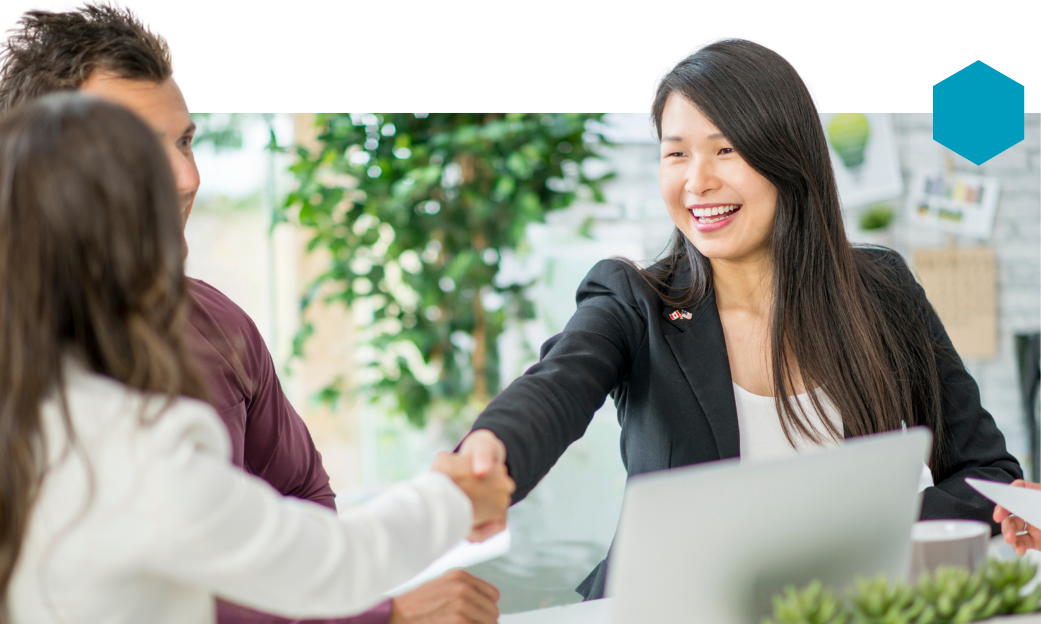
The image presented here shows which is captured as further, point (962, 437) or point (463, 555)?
point (463, 555)

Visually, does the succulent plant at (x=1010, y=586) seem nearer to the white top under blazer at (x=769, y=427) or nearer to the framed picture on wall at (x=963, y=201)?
the white top under blazer at (x=769, y=427)

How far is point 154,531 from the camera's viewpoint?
605mm

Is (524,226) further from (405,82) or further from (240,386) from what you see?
(240,386)

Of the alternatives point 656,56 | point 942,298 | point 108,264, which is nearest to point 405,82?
point 656,56

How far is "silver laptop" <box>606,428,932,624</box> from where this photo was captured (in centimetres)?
65

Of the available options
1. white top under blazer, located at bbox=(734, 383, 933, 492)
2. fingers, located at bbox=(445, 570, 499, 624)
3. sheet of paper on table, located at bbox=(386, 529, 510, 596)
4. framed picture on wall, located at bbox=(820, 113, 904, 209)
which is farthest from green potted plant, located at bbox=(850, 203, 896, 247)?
fingers, located at bbox=(445, 570, 499, 624)

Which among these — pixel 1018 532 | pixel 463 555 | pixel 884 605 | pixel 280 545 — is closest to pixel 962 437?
pixel 1018 532

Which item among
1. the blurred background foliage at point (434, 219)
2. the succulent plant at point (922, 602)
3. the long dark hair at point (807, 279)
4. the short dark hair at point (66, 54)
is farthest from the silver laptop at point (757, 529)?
the blurred background foliage at point (434, 219)

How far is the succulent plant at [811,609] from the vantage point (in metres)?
0.66

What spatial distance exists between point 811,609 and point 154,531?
50cm

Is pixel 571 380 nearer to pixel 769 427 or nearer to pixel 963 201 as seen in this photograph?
pixel 769 427

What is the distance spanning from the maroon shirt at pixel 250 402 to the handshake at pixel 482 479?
1.19 ft

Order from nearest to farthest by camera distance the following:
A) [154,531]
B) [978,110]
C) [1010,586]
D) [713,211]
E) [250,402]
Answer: [154,531], [1010,586], [250,402], [713,211], [978,110]

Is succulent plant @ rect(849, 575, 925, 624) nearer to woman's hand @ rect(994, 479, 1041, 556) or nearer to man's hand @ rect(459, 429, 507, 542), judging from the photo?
man's hand @ rect(459, 429, 507, 542)
